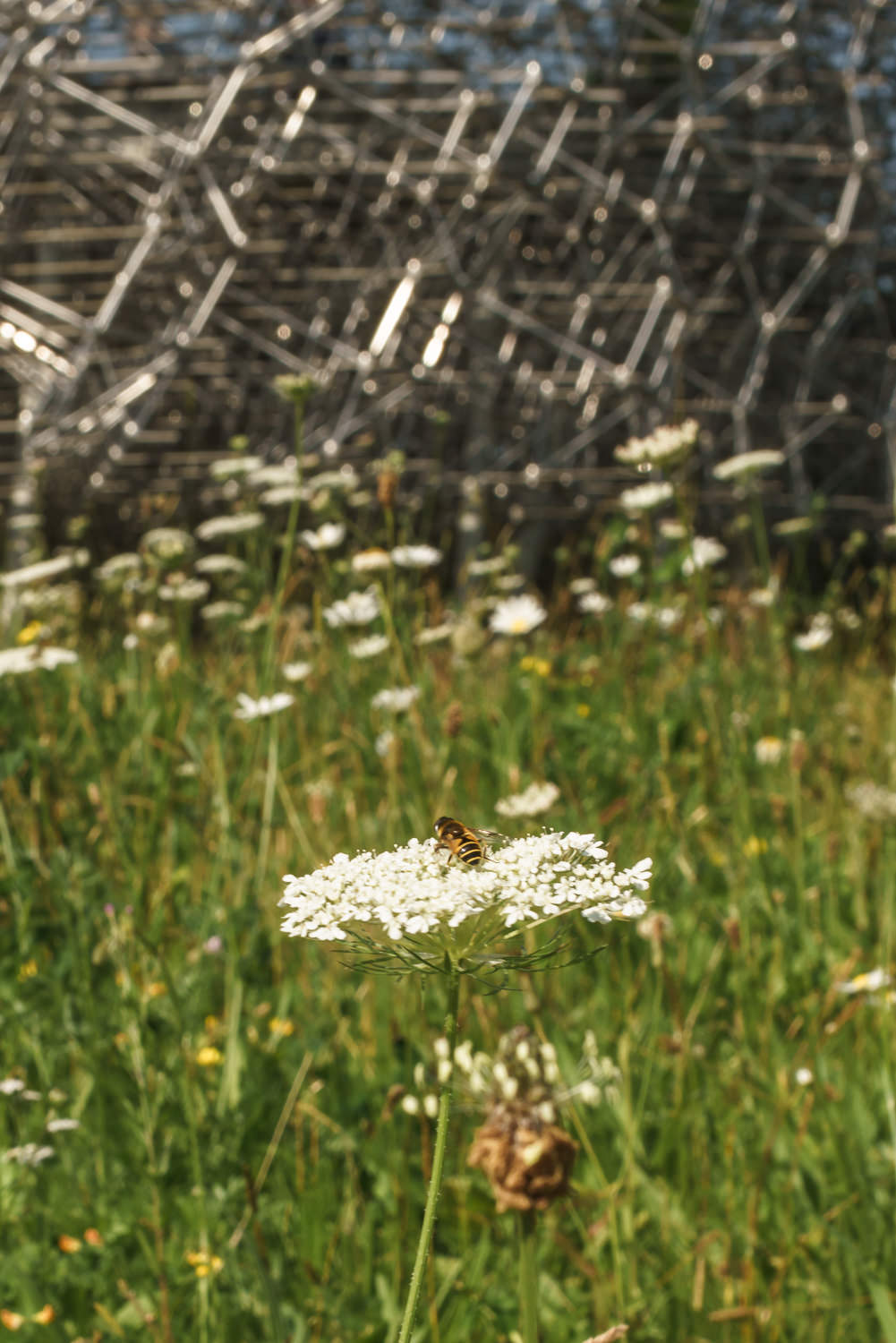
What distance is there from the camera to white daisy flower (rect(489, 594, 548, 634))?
279 cm

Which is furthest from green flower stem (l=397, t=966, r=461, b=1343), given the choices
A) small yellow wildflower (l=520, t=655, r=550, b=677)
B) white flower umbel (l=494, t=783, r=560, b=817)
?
small yellow wildflower (l=520, t=655, r=550, b=677)

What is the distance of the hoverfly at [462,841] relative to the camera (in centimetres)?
64

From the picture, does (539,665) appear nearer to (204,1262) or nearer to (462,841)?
(204,1262)

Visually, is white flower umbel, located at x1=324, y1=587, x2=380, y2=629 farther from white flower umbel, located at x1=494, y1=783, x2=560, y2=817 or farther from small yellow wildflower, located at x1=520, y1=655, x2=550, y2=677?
white flower umbel, located at x1=494, y1=783, x2=560, y2=817

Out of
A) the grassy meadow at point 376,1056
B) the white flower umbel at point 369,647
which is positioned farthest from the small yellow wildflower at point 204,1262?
the white flower umbel at point 369,647

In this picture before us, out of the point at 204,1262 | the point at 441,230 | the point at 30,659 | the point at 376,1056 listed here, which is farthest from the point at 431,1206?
the point at 441,230

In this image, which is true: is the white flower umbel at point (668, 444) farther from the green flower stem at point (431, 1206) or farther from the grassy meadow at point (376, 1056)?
the green flower stem at point (431, 1206)

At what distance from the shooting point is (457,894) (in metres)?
0.54

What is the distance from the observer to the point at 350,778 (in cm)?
236

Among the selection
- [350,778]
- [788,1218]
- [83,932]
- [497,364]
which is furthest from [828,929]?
[497,364]

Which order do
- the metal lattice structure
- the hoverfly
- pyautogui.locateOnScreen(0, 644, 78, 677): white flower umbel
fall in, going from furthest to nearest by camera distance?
the metal lattice structure, pyautogui.locateOnScreen(0, 644, 78, 677): white flower umbel, the hoverfly

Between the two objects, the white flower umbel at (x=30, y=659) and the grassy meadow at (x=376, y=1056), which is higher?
the white flower umbel at (x=30, y=659)

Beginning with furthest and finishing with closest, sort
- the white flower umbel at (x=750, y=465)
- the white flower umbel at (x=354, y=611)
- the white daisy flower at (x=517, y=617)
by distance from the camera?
Result: the white daisy flower at (x=517, y=617) → the white flower umbel at (x=750, y=465) → the white flower umbel at (x=354, y=611)

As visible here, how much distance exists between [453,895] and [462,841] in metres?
0.13
